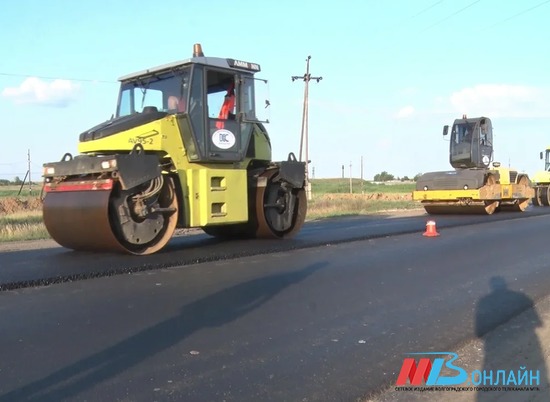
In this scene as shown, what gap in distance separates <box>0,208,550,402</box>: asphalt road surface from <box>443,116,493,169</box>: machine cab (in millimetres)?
11054

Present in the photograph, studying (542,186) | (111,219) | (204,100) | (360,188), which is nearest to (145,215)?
(111,219)

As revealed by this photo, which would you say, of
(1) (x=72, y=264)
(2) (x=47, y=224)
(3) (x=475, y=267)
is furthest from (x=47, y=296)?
(3) (x=475, y=267)

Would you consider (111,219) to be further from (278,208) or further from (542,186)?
(542,186)

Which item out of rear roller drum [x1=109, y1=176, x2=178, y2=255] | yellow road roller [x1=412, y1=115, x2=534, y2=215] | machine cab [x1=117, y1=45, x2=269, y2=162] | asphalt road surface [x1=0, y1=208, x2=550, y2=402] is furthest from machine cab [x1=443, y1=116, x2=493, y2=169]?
rear roller drum [x1=109, y1=176, x2=178, y2=255]

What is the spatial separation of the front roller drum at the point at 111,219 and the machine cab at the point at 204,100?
38.7 inches

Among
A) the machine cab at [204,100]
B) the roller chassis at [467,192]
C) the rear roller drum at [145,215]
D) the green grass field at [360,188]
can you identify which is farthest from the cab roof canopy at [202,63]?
the green grass field at [360,188]

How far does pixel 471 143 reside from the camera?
64.8ft

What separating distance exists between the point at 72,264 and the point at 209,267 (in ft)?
5.68

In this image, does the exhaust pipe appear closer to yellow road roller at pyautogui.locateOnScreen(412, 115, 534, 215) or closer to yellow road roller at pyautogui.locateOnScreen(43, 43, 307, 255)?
yellow road roller at pyautogui.locateOnScreen(43, 43, 307, 255)

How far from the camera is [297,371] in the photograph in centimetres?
389

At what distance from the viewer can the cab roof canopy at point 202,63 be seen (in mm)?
9141

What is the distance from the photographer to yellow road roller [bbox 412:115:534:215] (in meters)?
18.2

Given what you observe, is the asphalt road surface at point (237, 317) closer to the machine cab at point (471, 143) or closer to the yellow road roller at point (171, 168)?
the yellow road roller at point (171, 168)

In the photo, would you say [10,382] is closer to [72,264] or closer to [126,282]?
[126,282]
